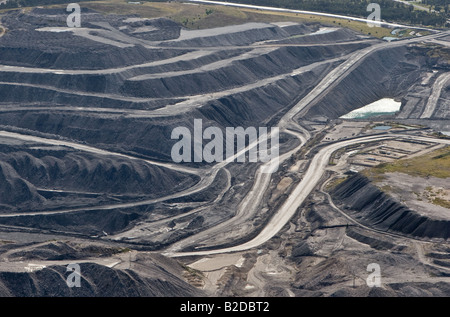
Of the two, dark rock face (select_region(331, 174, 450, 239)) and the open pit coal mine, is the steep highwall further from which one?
dark rock face (select_region(331, 174, 450, 239))

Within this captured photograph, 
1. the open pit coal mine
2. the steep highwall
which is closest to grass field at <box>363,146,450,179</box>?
the open pit coal mine

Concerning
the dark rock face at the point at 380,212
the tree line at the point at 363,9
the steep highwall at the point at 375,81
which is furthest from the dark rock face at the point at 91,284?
the tree line at the point at 363,9

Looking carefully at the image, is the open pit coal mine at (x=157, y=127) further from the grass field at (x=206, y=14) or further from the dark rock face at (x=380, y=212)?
the grass field at (x=206, y=14)

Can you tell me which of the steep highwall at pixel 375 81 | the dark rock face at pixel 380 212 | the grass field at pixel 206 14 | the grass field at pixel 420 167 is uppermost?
the grass field at pixel 206 14

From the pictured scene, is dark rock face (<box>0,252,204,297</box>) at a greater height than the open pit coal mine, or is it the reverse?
the open pit coal mine

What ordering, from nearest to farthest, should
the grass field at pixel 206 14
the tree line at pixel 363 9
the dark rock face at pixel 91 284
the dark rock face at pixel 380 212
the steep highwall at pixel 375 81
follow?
the dark rock face at pixel 91 284 < the dark rock face at pixel 380 212 < the steep highwall at pixel 375 81 < the grass field at pixel 206 14 < the tree line at pixel 363 9
